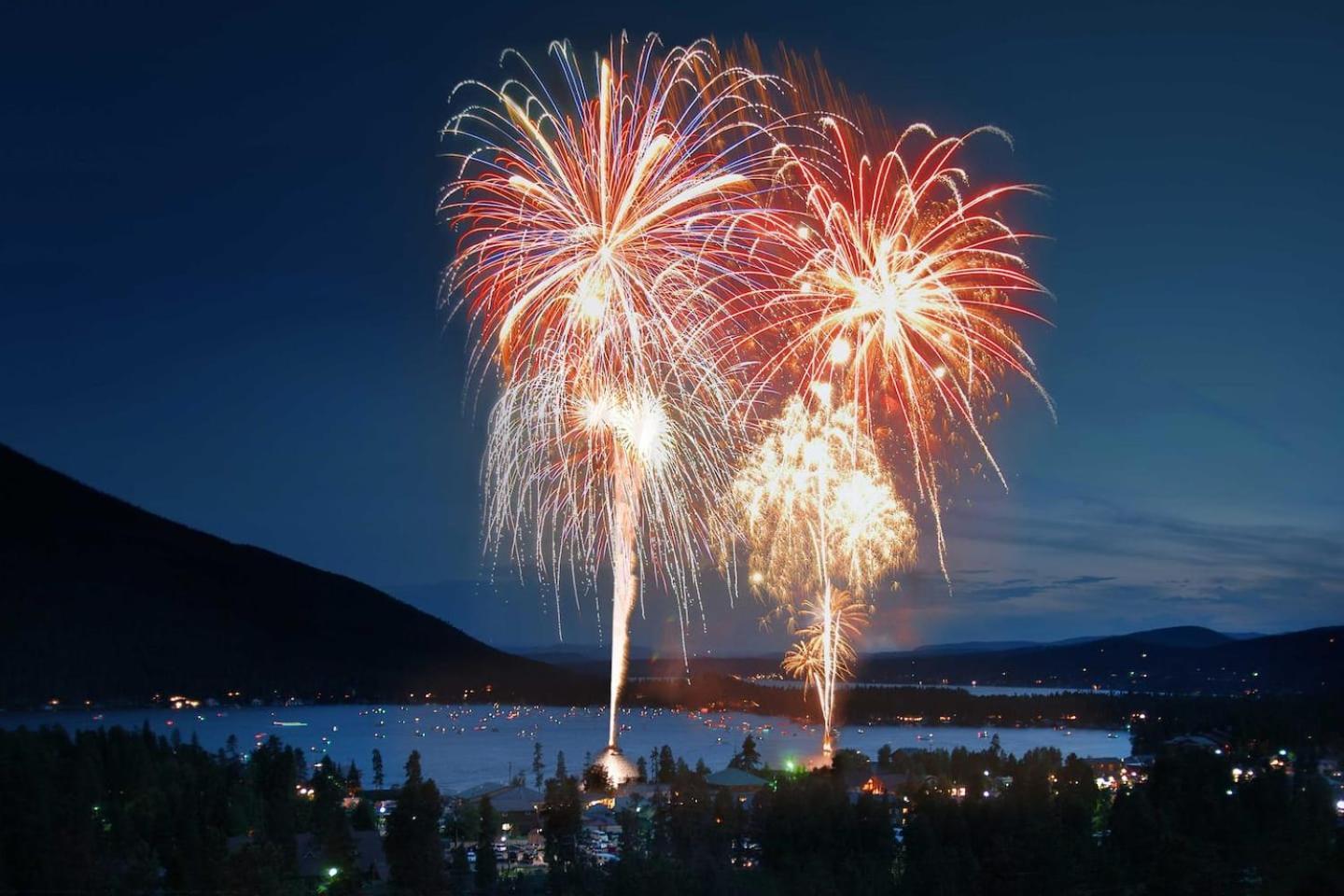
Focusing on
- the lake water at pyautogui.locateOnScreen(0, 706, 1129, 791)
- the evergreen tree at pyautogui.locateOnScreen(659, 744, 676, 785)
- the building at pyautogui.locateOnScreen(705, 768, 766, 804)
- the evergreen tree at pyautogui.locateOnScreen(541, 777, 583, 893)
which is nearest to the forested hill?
the lake water at pyautogui.locateOnScreen(0, 706, 1129, 791)

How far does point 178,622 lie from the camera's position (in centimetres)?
11806

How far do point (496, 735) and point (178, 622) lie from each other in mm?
Result: 38463

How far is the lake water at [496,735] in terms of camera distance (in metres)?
68.9

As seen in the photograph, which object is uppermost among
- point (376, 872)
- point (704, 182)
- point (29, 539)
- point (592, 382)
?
point (29, 539)

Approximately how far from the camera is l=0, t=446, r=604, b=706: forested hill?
4126 inches

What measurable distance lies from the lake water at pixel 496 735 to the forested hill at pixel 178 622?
3261 millimetres

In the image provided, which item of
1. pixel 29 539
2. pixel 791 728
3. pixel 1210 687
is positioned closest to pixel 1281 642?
pixel 1210 687

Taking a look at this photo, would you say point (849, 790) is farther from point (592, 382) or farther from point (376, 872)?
point (592, 382)

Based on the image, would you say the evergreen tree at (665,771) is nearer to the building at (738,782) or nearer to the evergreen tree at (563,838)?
the building at (738,782)

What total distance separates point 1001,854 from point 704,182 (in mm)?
11463

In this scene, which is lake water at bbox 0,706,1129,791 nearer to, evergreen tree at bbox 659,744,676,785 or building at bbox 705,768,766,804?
evergreen tree at bbox 659,744,676,785

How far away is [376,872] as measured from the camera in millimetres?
22516

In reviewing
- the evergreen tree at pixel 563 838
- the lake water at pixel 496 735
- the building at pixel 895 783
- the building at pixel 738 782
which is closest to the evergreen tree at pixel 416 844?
the evergreen tree at pixel 563 838

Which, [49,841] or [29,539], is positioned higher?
[29,539]
